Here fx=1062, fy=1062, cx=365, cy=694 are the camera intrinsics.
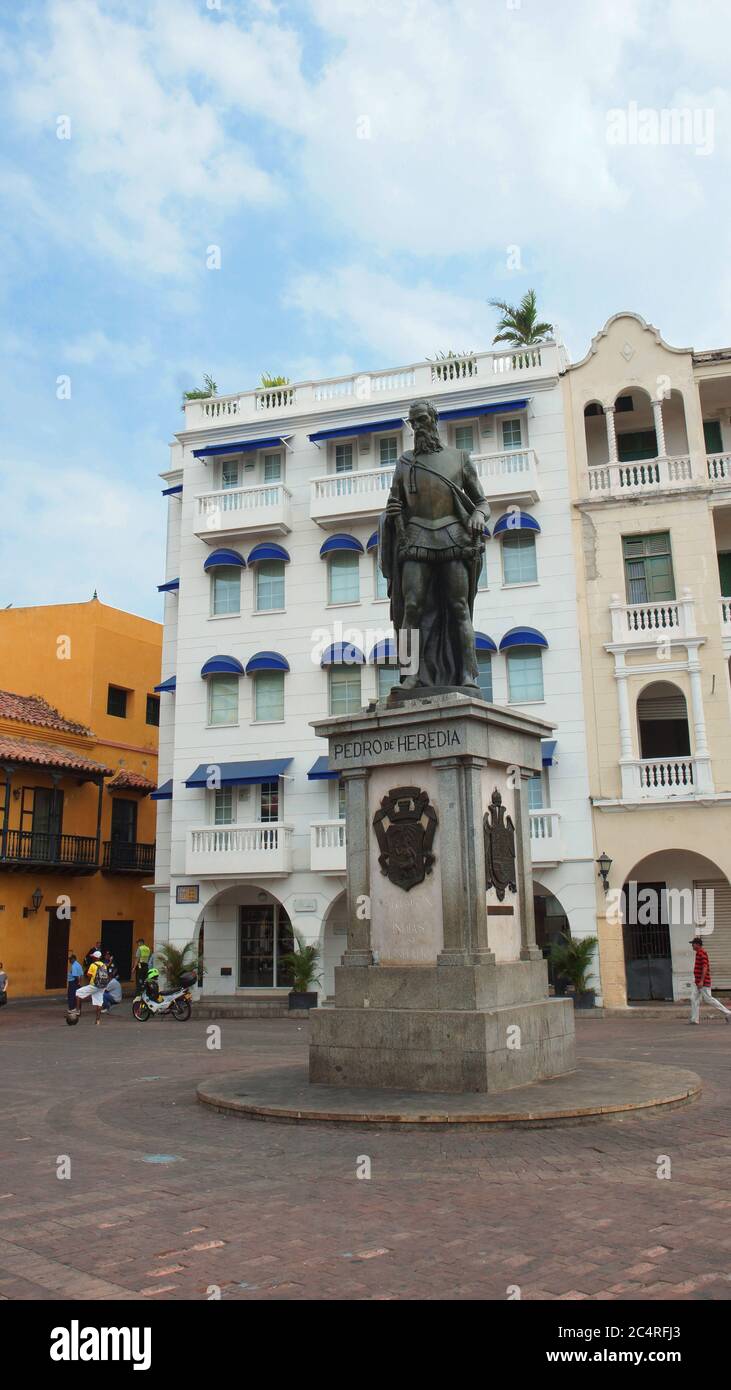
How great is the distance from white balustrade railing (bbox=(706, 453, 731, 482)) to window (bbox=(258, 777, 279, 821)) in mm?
13814

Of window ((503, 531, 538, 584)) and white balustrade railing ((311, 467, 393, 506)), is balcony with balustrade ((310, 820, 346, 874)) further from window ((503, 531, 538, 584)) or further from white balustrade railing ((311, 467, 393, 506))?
white balustrade railing ((311, 467, 393, 506))

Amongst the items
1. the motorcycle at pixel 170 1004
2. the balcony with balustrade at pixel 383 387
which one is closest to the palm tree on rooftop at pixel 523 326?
the balcony with balustrade at pixel 383 387

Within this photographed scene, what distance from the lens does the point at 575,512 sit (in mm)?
27422

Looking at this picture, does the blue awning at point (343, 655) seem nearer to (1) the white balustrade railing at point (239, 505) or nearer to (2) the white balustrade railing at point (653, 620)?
(1) the white balustrade railing at point (239, 505)

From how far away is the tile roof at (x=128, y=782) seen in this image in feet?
123

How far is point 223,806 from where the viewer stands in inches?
1153

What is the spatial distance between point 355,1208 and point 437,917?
4019 millimetres

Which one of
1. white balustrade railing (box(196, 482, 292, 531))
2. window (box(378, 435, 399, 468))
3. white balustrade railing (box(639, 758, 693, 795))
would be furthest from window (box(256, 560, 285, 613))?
white balustrade railing (box(639, 758, 693, 795))

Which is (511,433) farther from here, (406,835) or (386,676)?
(406,835)

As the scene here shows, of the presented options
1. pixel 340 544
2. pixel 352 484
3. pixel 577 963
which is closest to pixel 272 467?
pixel 352 484

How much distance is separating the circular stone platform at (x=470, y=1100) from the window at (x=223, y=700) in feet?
62.7
